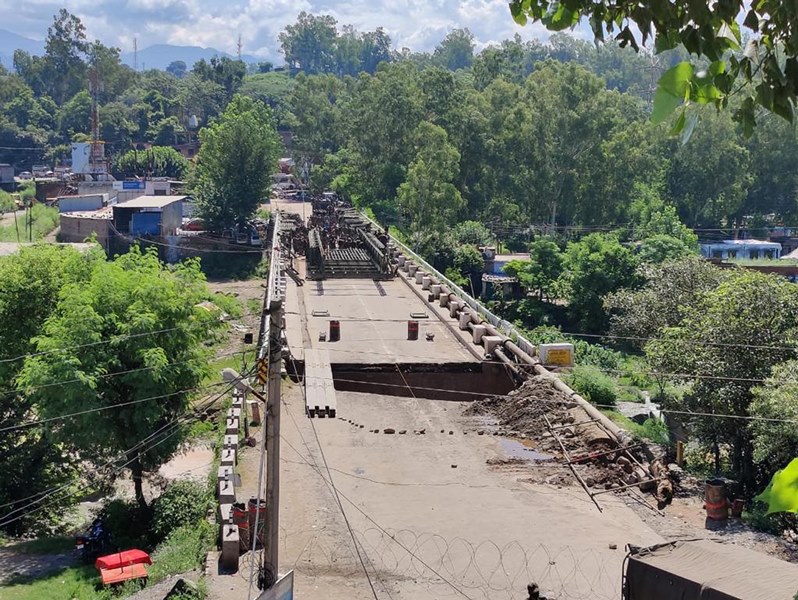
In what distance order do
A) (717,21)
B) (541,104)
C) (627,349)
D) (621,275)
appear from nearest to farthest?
(717,21) < (627,349) < (621,275) < (541,104)

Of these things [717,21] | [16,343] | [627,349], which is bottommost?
[627,349]

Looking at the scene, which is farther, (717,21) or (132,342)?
(132,342)

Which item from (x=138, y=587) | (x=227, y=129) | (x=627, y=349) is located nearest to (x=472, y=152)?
(x=227, y=129)

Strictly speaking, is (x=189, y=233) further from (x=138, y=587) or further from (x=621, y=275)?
(x=138, y=587)

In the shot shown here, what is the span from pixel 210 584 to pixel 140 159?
89.1m

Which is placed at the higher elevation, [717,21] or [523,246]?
[717,21]

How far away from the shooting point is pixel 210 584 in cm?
1334

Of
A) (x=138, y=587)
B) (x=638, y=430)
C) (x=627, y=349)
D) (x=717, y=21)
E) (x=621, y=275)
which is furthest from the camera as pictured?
(x=621, y=275)

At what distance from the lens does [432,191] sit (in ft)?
188

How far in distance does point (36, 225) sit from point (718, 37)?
77.8 metres

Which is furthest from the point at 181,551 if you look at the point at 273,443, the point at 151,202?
the point at 151,202

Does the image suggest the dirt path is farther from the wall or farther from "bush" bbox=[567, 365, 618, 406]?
the wall

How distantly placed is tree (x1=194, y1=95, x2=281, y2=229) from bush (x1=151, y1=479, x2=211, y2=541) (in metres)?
50.4

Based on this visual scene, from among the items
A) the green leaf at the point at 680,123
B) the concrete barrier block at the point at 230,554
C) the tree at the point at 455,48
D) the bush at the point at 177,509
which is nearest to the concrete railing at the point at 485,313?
the bush at the point at 177,509
